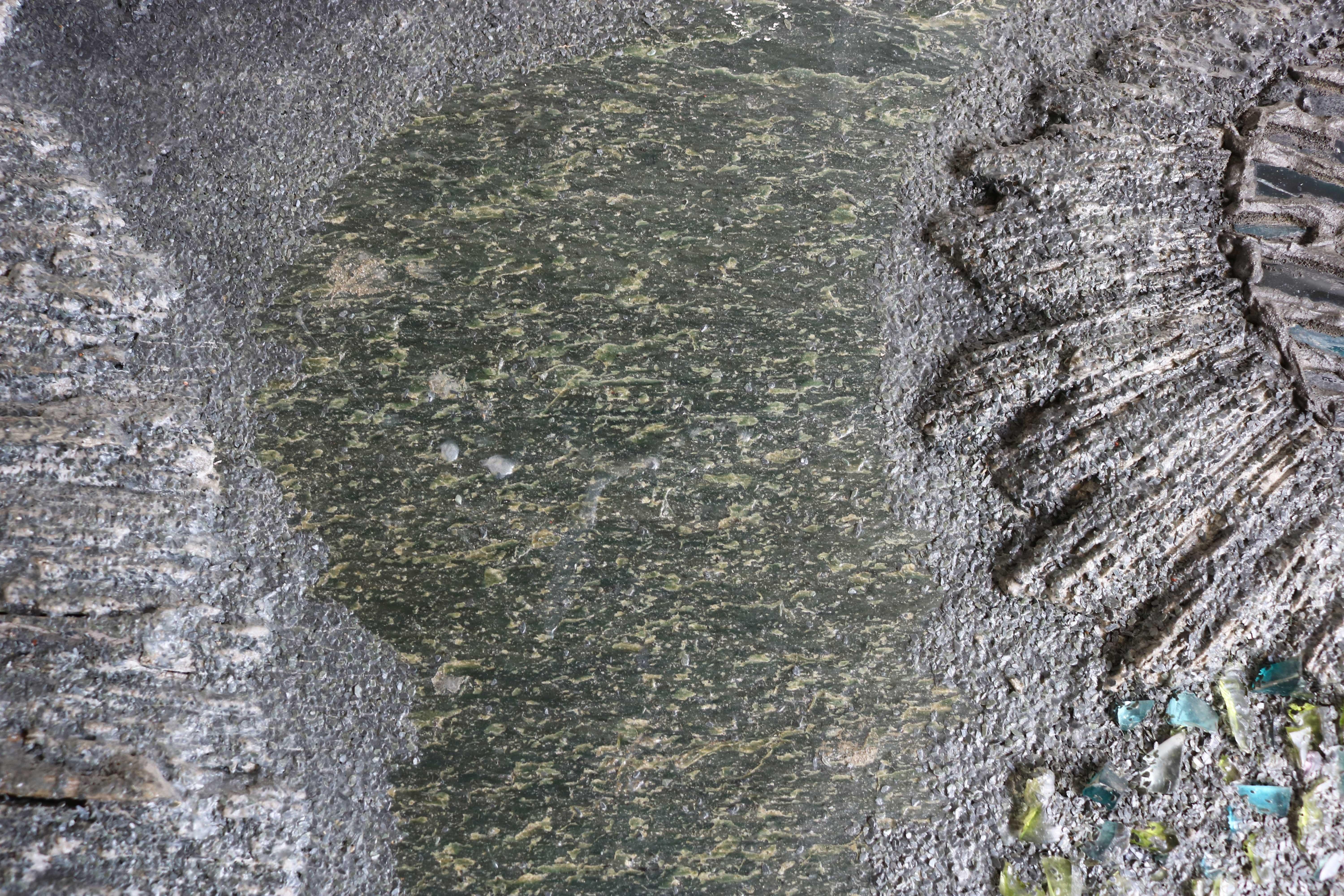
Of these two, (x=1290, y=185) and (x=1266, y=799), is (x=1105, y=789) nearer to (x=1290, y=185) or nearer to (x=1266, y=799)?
(x=1266, y=799)

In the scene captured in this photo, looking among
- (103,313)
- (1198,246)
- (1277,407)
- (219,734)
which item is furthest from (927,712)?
(103,313)

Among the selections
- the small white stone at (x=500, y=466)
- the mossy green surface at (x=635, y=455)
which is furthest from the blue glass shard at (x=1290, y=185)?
the small white stone at (x=500, y=466)

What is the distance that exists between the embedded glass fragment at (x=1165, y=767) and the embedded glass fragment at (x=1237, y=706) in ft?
0.17

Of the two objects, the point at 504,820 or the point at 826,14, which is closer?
the point at 504,820

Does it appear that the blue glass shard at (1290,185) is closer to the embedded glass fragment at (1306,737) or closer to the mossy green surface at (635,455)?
the mossy green surface at (635,455)

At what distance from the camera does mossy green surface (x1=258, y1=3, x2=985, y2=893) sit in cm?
91

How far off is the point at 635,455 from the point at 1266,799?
2.48ft

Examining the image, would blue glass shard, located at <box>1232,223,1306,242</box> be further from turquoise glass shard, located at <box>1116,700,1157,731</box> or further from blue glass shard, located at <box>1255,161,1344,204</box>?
turquoise glass shard, located at <box>1116,700,1157,731</box>

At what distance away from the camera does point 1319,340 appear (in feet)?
3.30

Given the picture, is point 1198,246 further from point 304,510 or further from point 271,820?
point 271,820

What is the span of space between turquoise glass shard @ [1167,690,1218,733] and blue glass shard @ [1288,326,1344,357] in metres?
0.42

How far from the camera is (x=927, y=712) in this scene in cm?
94

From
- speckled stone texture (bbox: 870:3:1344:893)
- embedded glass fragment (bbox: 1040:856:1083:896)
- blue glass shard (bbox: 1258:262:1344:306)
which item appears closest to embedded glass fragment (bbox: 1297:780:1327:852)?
speckled stone texture (bbox: 870:3:1344:893)

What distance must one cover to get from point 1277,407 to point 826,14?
26.9 inches
